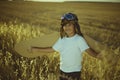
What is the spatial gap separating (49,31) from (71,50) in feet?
0.99

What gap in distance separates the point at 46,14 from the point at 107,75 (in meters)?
0.83

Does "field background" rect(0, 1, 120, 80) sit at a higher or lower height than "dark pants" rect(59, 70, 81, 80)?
higher

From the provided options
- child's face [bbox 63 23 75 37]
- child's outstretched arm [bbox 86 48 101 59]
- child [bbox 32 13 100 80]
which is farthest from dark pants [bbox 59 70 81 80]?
child's face [bbox 63 23 75 37]

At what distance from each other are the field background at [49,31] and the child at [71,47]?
0.18ft

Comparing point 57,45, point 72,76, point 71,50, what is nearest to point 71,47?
point 71,50

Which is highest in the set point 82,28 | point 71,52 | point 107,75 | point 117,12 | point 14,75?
point 117,12

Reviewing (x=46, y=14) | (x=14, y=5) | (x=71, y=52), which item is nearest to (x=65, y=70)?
(x=71, y=52)

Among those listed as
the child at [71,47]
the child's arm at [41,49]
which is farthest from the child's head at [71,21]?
the child's arm at [41,49]

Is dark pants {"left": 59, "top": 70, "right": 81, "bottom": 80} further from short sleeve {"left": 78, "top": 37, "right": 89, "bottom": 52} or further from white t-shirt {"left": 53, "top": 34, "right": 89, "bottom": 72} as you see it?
short sleeve {"left": 78, "top": 37, "right": 89, "bottom": 52}

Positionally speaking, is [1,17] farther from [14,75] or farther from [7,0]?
[14,75]

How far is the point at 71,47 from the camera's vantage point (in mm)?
2617

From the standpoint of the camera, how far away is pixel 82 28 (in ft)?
8.45

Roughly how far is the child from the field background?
5 centimetres

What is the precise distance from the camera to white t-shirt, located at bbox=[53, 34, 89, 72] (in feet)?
8.46
